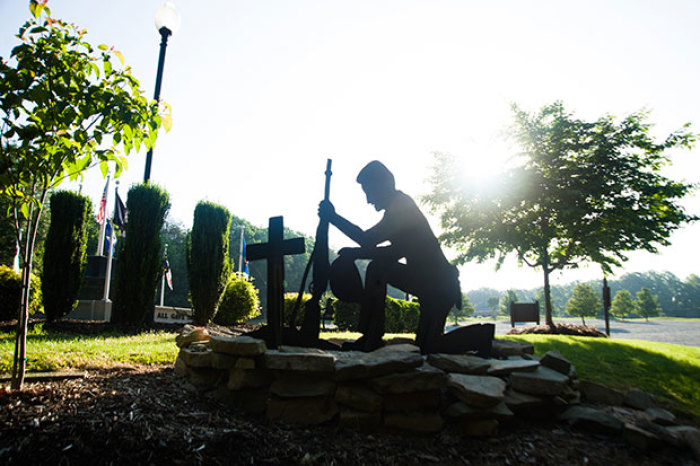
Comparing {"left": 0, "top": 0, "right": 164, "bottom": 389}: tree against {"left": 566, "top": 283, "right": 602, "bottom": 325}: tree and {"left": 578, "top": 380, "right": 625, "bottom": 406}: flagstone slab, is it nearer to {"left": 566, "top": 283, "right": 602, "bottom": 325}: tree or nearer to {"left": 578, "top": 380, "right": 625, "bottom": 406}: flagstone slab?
{"left": 578, "top": 380, "right": 625, "bottom": 406}: flagstone slab

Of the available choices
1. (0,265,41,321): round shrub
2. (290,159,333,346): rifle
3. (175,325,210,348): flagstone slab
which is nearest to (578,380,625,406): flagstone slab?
(290,159,333,346): rifle

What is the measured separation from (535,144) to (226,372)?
1376 cm

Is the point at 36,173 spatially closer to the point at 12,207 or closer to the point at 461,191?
the point at 12,207

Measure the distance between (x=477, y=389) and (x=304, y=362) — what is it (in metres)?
1.55

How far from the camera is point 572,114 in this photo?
45.2ft

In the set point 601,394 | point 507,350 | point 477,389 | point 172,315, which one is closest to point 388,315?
point 172,315

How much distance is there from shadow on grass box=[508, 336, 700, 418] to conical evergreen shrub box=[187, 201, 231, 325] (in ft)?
28.8

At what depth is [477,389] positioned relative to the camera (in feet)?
10.2

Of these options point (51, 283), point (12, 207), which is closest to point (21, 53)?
point (12, 207)

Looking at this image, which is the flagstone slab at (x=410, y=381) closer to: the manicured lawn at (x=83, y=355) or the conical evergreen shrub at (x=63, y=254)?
A: the manicured lawn at (x=83, y=355)

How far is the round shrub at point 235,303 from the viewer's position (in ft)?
39.5

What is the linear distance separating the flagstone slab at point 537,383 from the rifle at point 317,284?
7.23 ft

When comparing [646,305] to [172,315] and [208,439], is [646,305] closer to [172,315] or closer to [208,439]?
[172,315]

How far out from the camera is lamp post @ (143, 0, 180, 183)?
9531mm
